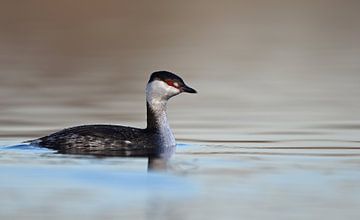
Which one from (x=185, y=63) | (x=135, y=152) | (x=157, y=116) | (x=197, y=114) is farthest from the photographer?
(x=185, y=63)

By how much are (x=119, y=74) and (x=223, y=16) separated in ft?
60.6

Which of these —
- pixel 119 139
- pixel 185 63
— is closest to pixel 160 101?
pixel 119 139

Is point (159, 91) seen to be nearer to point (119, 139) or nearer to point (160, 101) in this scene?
point (160, 101)

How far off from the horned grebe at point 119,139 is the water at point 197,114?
0.30 m

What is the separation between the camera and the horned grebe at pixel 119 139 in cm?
1512

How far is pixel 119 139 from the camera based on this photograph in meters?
15.3

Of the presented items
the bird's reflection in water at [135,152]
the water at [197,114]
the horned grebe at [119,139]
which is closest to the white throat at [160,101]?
the horned grebe at [119,139]

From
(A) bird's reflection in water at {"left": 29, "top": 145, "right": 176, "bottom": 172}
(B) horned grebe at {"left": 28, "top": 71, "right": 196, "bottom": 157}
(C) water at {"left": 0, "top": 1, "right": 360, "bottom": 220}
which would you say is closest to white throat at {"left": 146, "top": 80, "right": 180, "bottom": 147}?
(B) horned grebe at {"left": 28, "top": 71, "right": 196, "bottom": 157}

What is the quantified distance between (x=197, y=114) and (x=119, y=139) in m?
4.33

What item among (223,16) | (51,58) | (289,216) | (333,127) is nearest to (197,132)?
(333,127)

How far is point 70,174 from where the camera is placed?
12.9 m

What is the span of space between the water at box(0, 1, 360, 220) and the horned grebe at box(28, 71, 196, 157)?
297 millimetres

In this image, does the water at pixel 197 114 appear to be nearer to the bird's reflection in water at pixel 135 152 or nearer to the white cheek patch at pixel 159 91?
the bird's reflection in water at pixel 135 152

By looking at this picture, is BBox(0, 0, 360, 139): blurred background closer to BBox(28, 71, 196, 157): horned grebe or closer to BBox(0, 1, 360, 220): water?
BBox(0, 1, 360, 220): water
